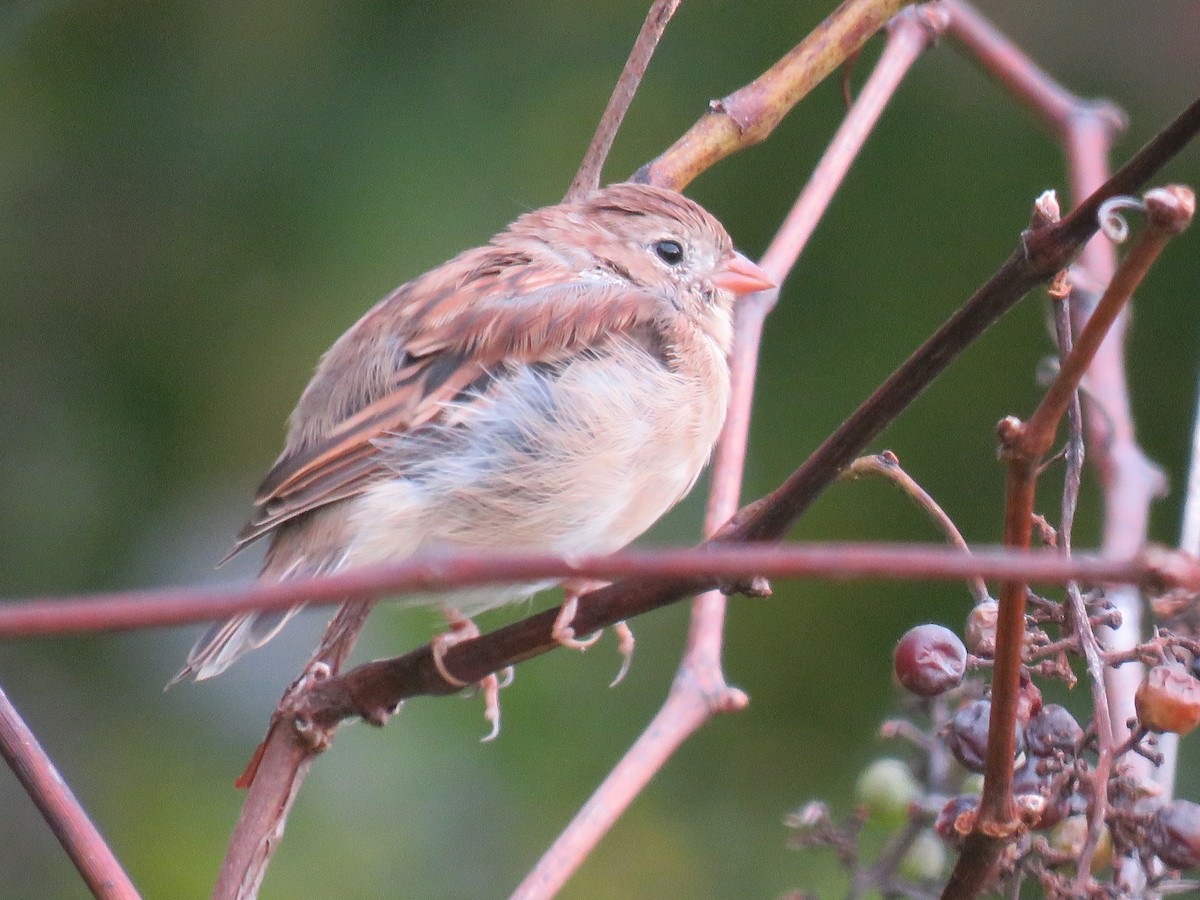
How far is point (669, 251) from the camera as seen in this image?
3182mm

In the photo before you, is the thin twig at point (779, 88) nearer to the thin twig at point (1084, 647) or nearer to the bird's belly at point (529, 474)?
the bird's belly at point (529, 474)

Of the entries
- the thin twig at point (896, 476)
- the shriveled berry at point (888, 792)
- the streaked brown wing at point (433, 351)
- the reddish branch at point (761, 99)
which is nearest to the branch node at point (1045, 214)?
the thin twig at point (896, 476)

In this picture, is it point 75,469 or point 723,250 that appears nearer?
point 723,250

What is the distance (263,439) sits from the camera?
12.8ft

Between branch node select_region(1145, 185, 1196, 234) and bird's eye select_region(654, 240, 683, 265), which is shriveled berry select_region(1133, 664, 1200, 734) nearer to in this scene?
branch node select_region(1145, 185, 1196, 234)

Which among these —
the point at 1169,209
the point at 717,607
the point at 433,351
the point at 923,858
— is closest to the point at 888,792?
the point at 923,858

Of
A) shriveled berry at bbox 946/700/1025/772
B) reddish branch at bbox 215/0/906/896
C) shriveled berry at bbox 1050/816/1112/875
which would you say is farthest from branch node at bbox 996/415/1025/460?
reddish branch at bbox 215/0/906/896

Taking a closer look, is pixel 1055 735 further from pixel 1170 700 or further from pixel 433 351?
pixel 433 351

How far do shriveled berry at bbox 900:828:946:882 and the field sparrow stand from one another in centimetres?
74

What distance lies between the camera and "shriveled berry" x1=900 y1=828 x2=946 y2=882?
211 centimetres

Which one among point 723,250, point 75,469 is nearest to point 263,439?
point 75,469

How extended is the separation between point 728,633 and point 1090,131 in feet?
5.07

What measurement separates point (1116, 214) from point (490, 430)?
5.20 ft

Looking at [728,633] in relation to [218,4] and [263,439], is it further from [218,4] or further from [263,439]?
[218,4]
